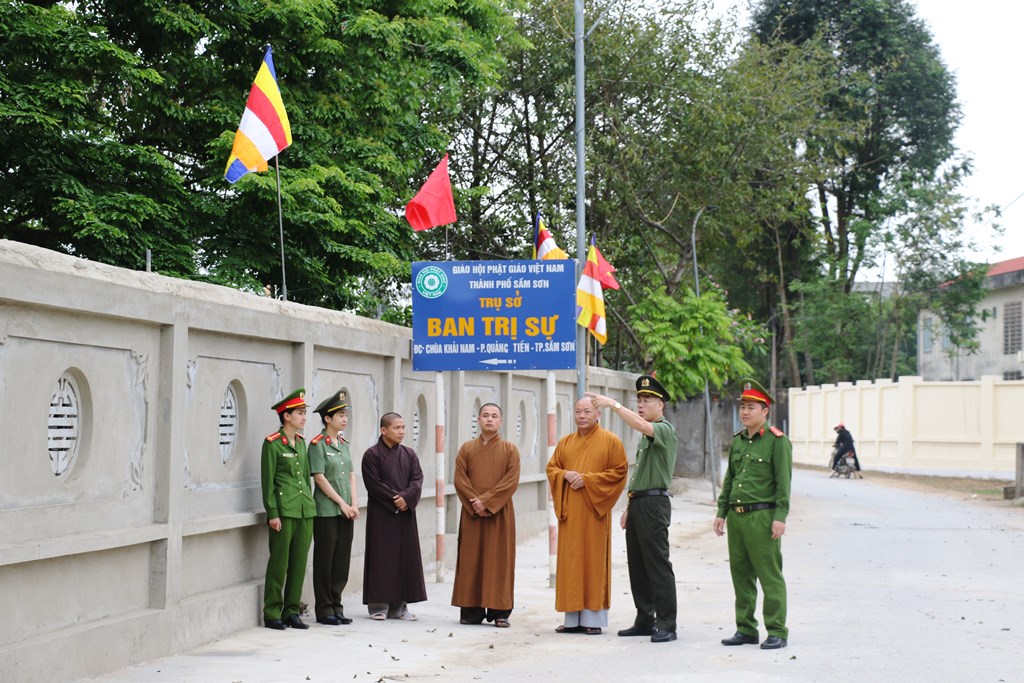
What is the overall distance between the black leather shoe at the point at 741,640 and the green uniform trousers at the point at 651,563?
48 cm

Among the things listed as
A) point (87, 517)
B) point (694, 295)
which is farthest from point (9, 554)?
point (694, 295)

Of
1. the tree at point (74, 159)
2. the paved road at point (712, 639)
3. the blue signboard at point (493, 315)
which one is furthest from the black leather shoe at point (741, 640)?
the tree at point (74, 159)

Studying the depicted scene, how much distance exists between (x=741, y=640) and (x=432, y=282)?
521 cm

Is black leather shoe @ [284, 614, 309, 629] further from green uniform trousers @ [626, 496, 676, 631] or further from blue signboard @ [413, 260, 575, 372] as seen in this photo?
blue signboard @ [413, 260, 575, 372]

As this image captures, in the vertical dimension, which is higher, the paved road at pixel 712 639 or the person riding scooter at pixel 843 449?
the person riding scooter at pixel 843 449

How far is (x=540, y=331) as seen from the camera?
13578mm

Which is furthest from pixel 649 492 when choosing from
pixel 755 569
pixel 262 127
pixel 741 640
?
pixel 262 127

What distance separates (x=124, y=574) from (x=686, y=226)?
84.3 ft

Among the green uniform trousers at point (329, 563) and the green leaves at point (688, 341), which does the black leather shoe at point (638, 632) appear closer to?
the green uniform trousers at point (329, 563)

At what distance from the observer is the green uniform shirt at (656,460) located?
10.4 metres

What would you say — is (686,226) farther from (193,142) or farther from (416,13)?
(193,142)

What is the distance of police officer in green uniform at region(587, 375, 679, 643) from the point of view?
1023 centimetres

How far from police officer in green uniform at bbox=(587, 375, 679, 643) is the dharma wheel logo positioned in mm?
3498

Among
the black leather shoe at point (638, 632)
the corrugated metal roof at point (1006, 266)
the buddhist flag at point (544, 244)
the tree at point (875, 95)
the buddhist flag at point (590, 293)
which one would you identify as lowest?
the black leather shoe at point (638, 632)
